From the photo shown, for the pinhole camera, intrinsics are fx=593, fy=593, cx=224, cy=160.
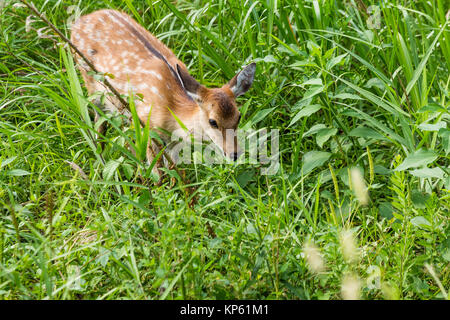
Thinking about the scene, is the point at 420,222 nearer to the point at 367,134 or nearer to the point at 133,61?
the point at 367,134

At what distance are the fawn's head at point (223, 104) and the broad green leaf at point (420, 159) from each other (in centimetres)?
121

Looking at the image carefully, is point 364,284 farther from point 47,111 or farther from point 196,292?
point 47,111

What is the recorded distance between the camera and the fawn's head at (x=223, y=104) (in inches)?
150

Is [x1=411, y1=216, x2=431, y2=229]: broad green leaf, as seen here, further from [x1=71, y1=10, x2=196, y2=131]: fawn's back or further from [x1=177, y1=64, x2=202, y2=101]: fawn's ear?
[x1=71, y1=10, x2=196, y2=131]: fawn's back

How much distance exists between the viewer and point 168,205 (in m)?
2.55

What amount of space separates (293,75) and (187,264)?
212cm

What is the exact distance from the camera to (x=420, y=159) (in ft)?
9.23

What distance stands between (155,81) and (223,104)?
733 millimetres

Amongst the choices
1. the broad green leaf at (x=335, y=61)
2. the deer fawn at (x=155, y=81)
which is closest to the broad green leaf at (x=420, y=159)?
the broad green leaf at (x=335, y=61)

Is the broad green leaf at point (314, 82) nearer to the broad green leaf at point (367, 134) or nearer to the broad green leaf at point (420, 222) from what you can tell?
the broad green leaf at point (367, 134)

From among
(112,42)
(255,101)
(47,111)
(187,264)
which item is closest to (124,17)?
(112,42)

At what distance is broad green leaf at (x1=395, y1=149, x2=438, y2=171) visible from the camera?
278cm

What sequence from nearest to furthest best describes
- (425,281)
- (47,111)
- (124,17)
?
(425,281) → (47,111) → (124,17)

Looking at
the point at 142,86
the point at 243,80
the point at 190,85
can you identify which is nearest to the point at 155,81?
the point at 142,86
